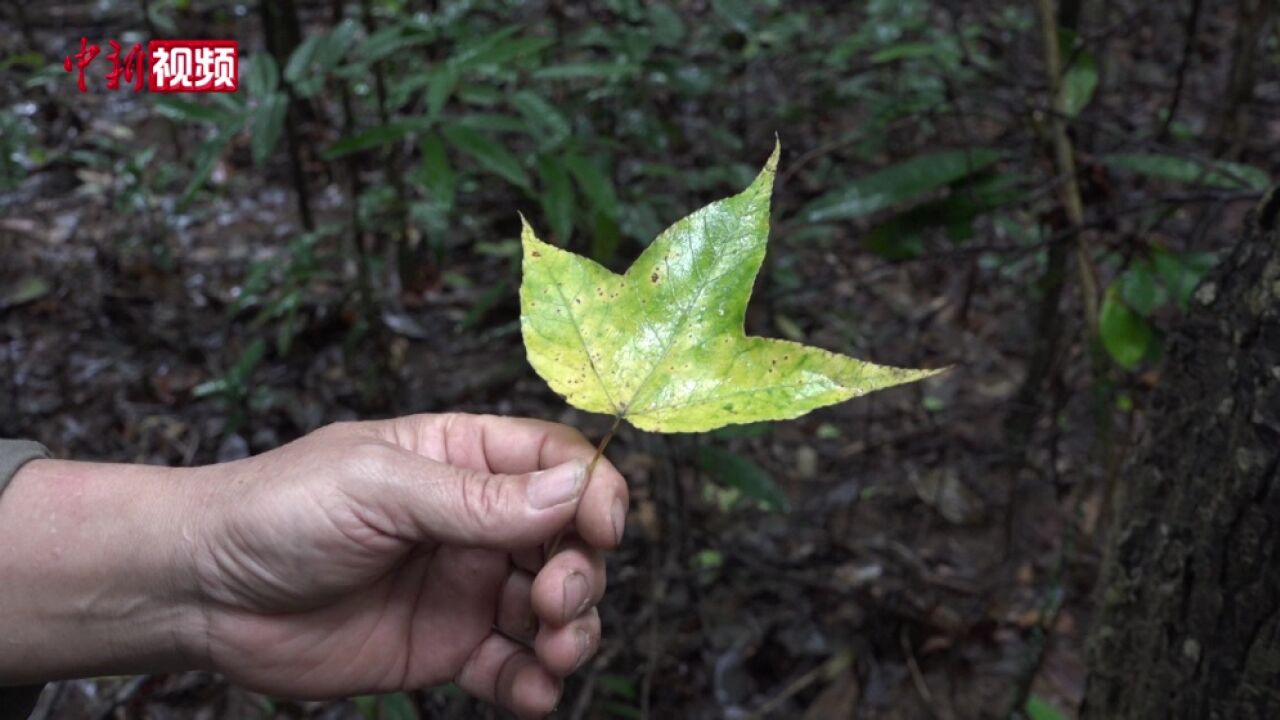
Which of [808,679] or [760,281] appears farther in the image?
[760,281]

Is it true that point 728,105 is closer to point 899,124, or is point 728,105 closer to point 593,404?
point 899,124

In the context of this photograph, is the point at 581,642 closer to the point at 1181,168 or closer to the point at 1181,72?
the point at 1181,168

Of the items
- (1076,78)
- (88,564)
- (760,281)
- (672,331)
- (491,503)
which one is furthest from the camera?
(760,281)

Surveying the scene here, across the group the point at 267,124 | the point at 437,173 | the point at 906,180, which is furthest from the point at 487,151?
the point at 906,180

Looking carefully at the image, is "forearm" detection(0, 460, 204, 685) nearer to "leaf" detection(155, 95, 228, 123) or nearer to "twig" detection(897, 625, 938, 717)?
"leaf" detection(155, 95, 228, 123)

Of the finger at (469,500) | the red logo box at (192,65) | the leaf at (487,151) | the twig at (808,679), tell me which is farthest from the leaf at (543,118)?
the twig at (808,679)
